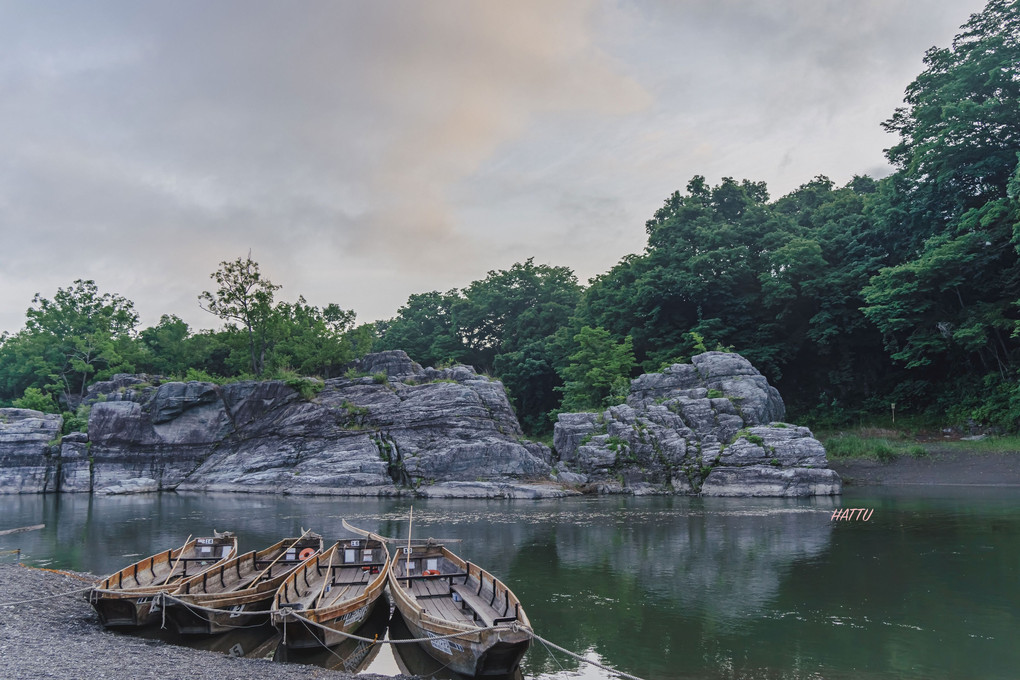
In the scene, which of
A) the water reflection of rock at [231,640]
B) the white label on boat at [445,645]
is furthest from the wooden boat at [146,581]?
the white label on boat at [445,645]

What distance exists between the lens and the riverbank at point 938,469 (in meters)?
38.4

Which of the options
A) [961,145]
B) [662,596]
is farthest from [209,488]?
[961,145]

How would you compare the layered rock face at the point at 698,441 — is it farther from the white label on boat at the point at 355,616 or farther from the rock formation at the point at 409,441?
the white label on boat at the point at 355,616

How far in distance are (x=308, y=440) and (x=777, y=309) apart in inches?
1778

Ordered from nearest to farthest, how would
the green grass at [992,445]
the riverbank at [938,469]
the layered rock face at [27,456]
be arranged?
the riverbank at [938,469] → the green grass at [992,445] → the layered rock face at [27,456]

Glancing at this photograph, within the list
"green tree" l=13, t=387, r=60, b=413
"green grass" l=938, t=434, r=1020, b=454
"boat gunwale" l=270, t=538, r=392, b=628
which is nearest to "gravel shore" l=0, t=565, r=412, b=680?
"boat gunwale" l=270, t=538, r=392, b=628

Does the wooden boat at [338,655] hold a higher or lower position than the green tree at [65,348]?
lower

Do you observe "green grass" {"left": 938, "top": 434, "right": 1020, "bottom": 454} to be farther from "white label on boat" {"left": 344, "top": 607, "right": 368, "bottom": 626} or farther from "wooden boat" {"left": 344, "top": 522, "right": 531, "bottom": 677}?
"white label on boat" {"left": 344, "top": 607, "right": 368, "bottom": 626}

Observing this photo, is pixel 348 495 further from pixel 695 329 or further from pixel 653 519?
pixel 695 329

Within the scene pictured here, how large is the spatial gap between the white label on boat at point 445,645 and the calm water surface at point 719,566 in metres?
1.47

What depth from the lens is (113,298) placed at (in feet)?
252

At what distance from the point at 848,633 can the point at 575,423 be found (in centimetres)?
3624

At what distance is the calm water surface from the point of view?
12.4 metres

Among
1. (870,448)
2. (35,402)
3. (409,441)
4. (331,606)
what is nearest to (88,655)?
(331,606)
